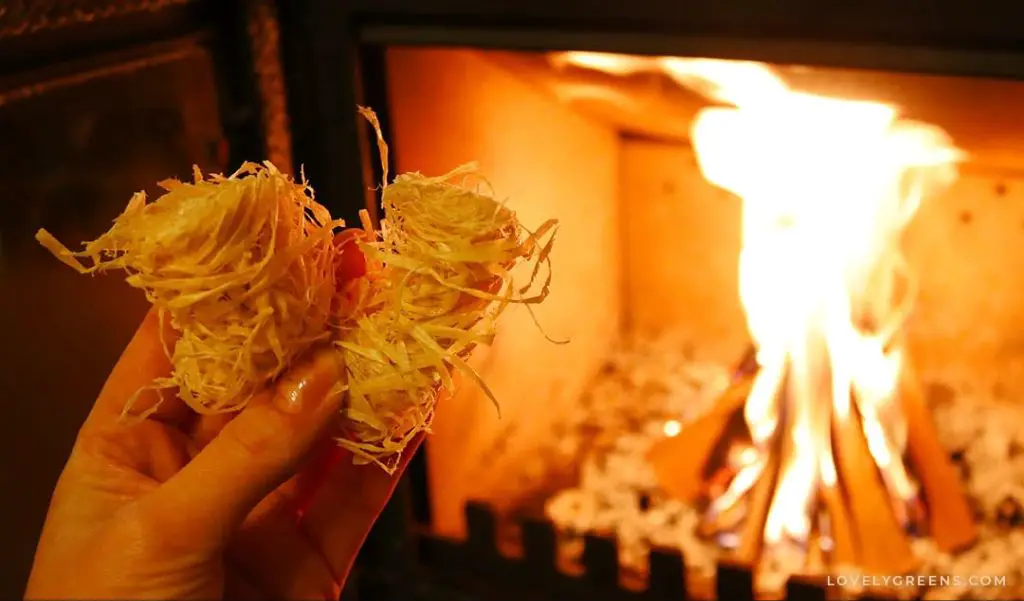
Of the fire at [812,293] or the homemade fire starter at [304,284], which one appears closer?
the homemade fire starter at [304,284]

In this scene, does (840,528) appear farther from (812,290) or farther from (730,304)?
(730,304)

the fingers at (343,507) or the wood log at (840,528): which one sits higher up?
the fingers at (343,507)

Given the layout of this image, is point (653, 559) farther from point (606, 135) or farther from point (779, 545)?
point (606, 135)

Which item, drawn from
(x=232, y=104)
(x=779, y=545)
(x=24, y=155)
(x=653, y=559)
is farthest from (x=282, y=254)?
(x=779, y=545)

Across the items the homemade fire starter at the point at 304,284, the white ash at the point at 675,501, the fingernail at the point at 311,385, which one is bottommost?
the white ash at the point at 675,501

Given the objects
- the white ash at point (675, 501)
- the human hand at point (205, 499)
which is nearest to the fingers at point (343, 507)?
the human hand at point (205, 499)

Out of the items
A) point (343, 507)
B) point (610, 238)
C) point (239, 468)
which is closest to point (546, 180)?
point (610, 238)

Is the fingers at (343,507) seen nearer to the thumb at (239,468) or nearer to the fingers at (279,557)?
the fingers at (279,557)

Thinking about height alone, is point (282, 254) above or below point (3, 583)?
above
